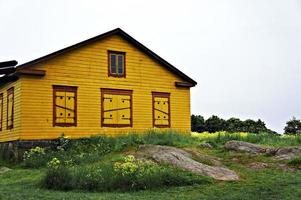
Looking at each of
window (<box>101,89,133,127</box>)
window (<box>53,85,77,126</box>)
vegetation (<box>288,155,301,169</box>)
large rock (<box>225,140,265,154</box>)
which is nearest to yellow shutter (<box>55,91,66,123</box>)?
window (<box>53,85,77,126</box>)

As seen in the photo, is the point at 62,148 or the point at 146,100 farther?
the point at 146,100

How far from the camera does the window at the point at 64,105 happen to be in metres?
23.8

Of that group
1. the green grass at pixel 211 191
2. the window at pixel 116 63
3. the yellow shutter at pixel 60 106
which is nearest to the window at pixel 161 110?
the window at pixel 116 63

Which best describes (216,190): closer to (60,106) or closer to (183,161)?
(183,161)

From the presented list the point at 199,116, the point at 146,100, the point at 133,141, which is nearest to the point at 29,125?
the point at 133,141

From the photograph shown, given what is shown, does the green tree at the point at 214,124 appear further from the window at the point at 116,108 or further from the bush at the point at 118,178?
the bush at the point at 118,178

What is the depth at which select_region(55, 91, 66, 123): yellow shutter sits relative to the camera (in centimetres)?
2381

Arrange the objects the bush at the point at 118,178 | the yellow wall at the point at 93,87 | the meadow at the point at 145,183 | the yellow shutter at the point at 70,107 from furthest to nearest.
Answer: the yellow shutter at the point at 70,107, the yellow wall at the point at 93,87, the bush at the point at 118,178, the meadow at the point at 145,183

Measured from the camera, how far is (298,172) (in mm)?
15695

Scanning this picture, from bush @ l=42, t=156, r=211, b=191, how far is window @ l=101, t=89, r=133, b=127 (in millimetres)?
11268

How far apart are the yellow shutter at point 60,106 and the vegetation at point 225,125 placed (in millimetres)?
25043

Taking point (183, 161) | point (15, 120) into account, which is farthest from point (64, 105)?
point (183, 161)

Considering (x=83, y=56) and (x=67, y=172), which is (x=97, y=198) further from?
(x=83, y=56)

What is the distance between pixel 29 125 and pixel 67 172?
1009 cm
